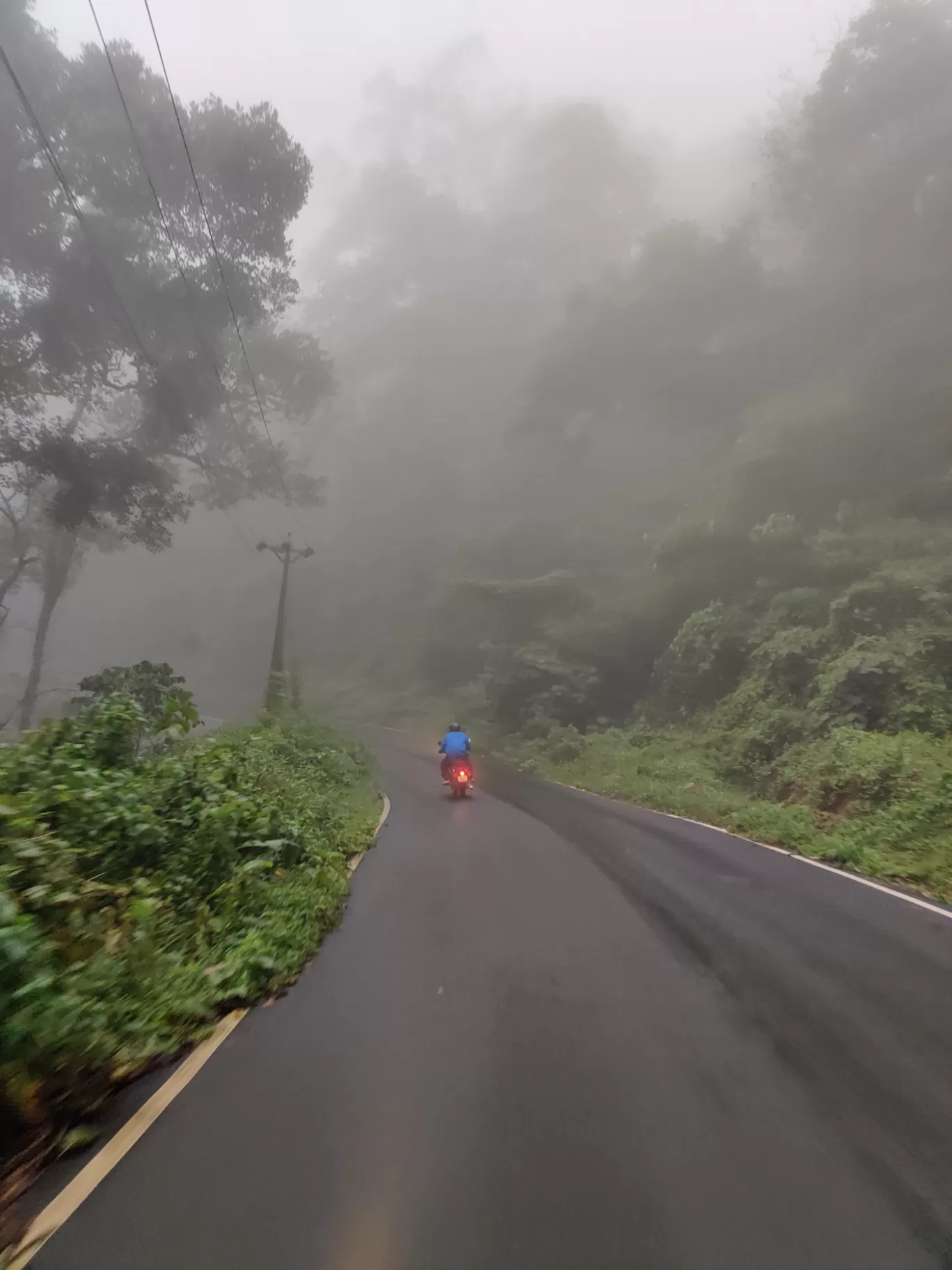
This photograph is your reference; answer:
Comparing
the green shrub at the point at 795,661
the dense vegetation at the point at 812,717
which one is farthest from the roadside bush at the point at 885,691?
the green shrub at the point at 795,661

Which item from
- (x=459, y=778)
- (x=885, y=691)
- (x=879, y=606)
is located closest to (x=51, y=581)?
(x=459, y=778)

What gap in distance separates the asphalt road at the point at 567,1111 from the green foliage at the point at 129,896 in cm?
43

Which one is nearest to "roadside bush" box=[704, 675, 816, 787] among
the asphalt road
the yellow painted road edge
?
the asphalt road

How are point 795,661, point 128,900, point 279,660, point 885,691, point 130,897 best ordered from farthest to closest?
1. point 279,660
2. point 795,661
3. point 885,691
4. point 130,897
5. point 128,900

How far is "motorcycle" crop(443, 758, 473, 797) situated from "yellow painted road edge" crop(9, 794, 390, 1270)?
A: 455 inches

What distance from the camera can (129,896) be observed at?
220 inches

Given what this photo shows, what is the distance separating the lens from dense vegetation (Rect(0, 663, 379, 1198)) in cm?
330

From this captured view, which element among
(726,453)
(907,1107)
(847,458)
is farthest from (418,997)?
(726,453)

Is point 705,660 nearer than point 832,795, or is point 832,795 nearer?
point 832,795

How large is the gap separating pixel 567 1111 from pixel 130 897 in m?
3.81

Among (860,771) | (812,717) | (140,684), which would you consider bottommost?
(860,771)

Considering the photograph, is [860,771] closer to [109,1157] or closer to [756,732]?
[756,732]

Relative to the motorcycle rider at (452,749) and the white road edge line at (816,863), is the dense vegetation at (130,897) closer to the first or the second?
the motorcycle rider at (452,749)

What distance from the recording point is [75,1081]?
334cm
